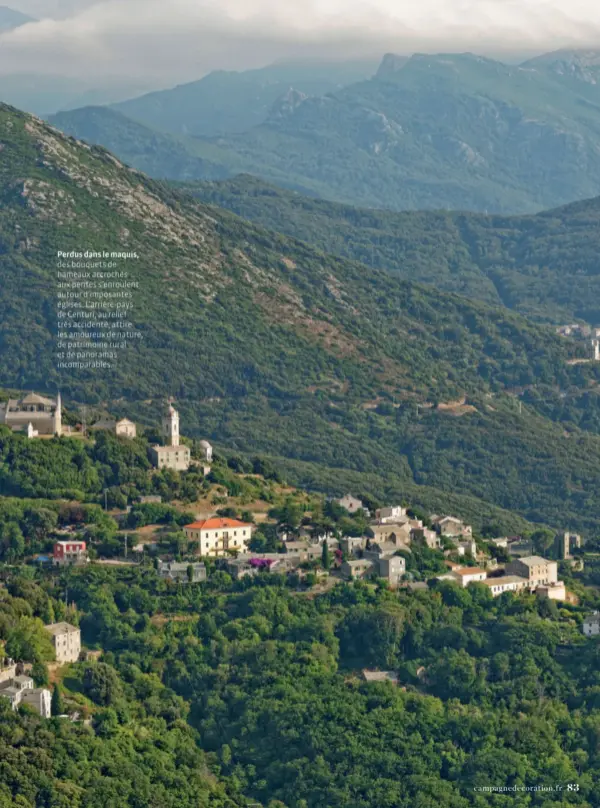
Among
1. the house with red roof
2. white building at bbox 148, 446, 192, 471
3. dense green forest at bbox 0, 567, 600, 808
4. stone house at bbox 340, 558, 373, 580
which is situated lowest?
dense green forest at bbox 0, 567, 600, 808

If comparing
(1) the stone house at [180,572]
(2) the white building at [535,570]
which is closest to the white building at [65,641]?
(1) the stone house at [180,572]

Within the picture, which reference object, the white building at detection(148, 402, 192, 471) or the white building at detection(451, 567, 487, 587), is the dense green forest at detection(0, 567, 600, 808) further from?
the white building at detection(148, 402, 192, 471)

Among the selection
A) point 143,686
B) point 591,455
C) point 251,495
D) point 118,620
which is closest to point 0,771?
point 143,686

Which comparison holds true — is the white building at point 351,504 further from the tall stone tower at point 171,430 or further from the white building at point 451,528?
the tall stone tower at point 171,430

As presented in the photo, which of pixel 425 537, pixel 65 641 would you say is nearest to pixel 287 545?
pixel 425 537

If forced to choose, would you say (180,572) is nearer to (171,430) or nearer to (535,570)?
(535,570)

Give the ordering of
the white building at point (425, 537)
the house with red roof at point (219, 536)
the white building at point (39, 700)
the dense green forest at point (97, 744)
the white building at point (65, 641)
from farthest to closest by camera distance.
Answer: the white building at point (425, 537) < the house with red roof at point (219, 536) < the white building at point (65, 641) < the white building at point (39, 700) < the dense green forest at point (97, 744)

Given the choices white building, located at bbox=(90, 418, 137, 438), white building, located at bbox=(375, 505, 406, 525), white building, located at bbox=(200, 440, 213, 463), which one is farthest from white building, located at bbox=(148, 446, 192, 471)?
white building, located at bbox=(375, 505, 406, 525)
